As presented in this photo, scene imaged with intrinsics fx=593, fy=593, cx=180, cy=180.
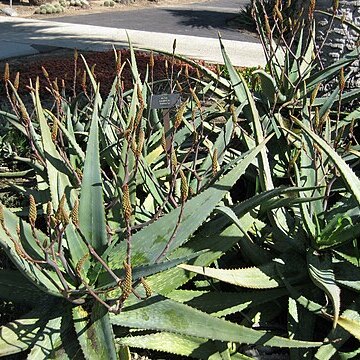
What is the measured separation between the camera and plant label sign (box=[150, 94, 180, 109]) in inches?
133

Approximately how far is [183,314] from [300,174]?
46.7 inches

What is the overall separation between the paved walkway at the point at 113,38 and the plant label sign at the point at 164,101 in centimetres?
543

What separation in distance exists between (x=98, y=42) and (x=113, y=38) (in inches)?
30.9

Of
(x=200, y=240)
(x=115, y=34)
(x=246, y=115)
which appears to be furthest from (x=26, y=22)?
(x=200, y=240)

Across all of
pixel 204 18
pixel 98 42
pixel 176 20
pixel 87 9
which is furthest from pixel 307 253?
pixel 87 9

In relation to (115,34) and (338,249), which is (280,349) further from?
(115,34)

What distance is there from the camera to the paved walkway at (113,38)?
10726 millimetres

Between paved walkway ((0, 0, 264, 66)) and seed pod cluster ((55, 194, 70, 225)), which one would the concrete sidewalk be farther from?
seed pod cluster ((55, 194, 70, 225))

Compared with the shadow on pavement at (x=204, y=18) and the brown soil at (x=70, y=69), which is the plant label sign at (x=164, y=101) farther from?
the shadow on pavement at (x=204, y=18)

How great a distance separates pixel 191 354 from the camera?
95.6 inches

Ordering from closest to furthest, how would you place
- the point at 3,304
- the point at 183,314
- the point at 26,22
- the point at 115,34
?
the point at 183,314
the point at 3,304
the point at 115,34
the point at 26,22

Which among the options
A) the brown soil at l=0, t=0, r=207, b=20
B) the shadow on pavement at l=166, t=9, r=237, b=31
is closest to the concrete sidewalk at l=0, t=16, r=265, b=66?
the shadow on pavement at l=166, t=9, r=237, b=31

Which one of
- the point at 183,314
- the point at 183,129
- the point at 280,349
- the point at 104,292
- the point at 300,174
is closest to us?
the point at 104,292

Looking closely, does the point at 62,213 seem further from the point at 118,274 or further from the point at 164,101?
the point at 164,101
